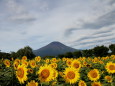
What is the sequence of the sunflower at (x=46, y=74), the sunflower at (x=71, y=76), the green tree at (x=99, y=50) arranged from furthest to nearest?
the green tree at (x=99, y=50) → the sunflower at (x=71, y=76) → the sunflower at (x=46, y=74)

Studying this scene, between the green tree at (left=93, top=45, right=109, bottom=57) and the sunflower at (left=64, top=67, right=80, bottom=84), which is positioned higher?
the green tree at (left=93, top=45, right=109, bottom=57)

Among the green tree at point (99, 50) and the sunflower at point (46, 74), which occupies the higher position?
the green tree at point (99, 50)

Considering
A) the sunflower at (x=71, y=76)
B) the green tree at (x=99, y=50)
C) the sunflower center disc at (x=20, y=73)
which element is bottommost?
the sunflower at (x=71, y=76)

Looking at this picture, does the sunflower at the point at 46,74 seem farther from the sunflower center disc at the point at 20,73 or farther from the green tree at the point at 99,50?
the green tree at the point at 99,50

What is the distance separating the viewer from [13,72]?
13.7 feet

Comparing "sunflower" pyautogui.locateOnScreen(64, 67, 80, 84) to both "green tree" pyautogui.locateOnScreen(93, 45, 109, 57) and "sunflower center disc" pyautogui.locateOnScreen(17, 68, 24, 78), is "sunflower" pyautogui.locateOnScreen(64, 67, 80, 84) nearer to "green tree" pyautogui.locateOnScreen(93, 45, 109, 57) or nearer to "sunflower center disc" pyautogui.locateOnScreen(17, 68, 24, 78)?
"sunflower center disc" pyautogui.locateOnScreen(17, 68, 24, 78)

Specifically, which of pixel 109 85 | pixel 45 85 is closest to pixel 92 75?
pixel 109 85

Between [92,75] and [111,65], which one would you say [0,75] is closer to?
[92,75]

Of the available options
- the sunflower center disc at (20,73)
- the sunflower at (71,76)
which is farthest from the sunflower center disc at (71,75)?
the sunflower center disc at (20,73)

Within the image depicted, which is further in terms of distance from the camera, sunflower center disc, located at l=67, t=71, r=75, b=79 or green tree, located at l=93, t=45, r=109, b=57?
green tree, located at l=93, t=45, r=109, b=57

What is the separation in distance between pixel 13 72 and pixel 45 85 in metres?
0.70

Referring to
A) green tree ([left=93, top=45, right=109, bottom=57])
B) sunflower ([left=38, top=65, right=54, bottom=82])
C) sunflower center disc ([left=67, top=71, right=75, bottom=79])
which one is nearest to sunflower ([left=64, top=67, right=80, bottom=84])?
sunflower center disc ([left=67, top=71, right=75, bottom=79])

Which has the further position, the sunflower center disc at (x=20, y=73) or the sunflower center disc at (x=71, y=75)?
the sunflower center disc at (x=71, y=75)

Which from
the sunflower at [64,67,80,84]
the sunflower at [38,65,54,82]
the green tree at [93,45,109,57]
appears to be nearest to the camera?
the sunflower at [38,65,54,82]
